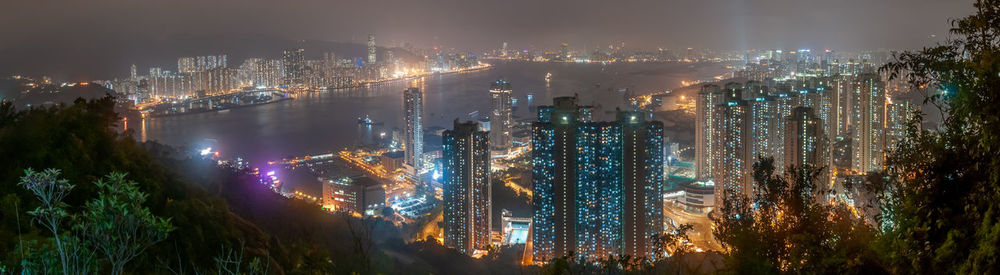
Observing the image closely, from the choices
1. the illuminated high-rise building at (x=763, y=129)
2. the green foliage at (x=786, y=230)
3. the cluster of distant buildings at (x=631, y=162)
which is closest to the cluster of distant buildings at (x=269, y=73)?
the cluster of distant buildings at (x=631, y=162)

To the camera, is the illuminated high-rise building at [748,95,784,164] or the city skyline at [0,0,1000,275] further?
the illuminated high-rise building at [748,95,784,164]

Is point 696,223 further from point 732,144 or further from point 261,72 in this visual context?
point 261,72

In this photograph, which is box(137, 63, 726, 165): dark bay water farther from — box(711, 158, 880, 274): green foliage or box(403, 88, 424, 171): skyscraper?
box(711, 158, 880, 274): green foliage

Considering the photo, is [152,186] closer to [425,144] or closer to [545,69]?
[425,144]

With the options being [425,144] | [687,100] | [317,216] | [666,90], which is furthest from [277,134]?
[666,90]

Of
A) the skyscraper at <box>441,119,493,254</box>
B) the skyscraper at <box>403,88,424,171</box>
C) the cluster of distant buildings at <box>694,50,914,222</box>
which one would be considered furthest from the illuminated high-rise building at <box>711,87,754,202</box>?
the skyscraper at <box>403,88,424,171</box>

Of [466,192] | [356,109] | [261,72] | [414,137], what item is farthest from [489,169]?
[261,72]
